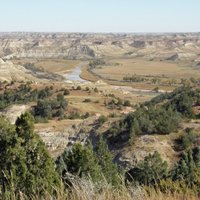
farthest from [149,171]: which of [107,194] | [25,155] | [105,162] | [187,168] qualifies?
[107,194]

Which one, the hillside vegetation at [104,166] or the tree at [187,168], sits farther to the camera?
the tree at [187,168]

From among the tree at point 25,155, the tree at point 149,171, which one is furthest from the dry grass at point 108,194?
the tree at point 149,171

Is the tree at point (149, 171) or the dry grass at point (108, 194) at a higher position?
the dry grass at point (108, 194)

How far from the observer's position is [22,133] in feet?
59.0

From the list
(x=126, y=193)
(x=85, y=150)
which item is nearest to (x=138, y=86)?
(x=85, y=150)

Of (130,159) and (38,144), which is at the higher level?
(38,144)

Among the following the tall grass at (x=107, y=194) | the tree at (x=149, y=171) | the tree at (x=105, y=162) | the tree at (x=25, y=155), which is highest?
the tall grass at (x=107, y=194)

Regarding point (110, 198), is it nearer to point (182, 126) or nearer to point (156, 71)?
point (182, 126)

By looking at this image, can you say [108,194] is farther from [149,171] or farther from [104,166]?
[149,171]

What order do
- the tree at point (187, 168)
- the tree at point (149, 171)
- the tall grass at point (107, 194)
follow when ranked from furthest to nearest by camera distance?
the tree at point (149, 171) < the tree at point (187, 168) < the tall grass at point (107, 194)

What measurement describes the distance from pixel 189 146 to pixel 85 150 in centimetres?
1586

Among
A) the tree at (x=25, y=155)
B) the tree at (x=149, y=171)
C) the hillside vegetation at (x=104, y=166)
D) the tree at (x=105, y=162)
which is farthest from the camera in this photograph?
the tree at (x=149, y=171)

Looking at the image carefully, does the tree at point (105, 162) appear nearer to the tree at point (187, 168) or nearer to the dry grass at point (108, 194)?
the tree at point (187, 168)

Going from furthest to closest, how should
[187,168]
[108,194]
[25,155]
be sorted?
[187,168] → [25,155] → [108,194]
